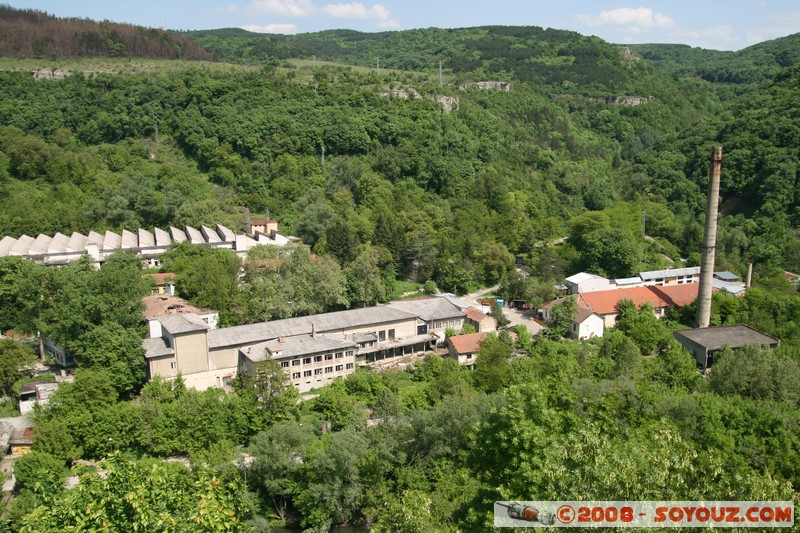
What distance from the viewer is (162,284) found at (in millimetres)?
33875

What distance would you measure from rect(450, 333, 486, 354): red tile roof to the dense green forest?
2.33 metres

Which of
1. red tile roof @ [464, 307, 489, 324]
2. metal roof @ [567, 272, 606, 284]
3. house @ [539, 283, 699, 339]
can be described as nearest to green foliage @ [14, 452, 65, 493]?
red tile roof @ [464, 307, 489, 324]

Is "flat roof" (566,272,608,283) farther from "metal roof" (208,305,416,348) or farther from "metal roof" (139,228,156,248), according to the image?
"metal roof" (139,228,156,248)

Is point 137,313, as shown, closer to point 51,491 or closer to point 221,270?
point 221,270

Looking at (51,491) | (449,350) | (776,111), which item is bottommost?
(449,350)

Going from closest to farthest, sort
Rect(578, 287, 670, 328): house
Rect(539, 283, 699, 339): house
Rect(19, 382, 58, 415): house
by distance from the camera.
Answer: Rect(19, 382, 58, 415): house
Rect(539, 283, 699, 339): house
Rect(578, 287, 670, 328): house

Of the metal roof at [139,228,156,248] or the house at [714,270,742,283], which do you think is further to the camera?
the house at [714,270,742,283]

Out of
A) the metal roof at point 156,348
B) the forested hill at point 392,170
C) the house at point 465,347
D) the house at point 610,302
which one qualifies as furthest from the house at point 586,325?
the metal roof at point 156,348

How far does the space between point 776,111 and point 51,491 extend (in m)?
58.4

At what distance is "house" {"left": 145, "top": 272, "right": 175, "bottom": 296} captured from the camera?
33406 mm


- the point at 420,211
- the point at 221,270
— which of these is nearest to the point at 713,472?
the point at 221,270

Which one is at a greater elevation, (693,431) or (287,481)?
(693,431)

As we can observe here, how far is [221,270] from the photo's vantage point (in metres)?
32.7

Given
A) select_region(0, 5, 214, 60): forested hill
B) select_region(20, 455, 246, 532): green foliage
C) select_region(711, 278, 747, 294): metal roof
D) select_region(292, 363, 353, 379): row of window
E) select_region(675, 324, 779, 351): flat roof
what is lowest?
select_region(292, 363, 353, 379): row of window
